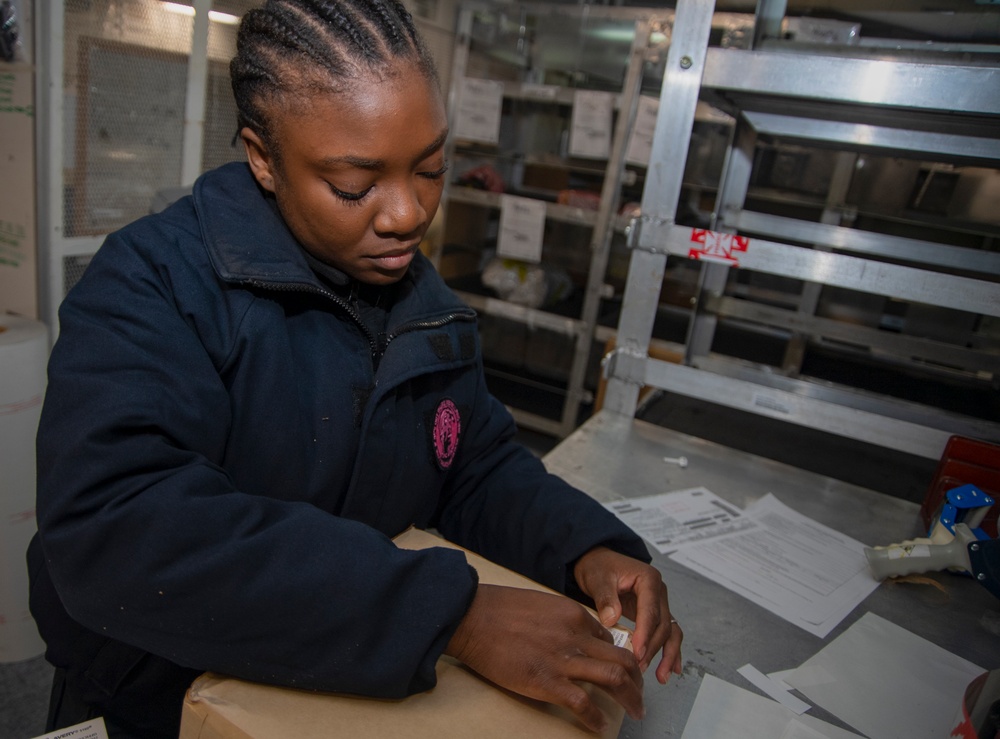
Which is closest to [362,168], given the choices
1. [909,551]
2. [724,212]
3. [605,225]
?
[909,551]

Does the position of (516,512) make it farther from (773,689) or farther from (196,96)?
(196,96)

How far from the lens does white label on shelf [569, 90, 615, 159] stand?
2.88 m

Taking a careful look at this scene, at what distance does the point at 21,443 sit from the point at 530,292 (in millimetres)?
2154

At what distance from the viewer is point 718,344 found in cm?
272

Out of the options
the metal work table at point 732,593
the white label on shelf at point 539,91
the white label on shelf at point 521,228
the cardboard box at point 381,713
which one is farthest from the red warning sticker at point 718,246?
the white label on shelf at point 539,91

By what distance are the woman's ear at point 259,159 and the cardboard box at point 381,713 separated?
48 centimetres

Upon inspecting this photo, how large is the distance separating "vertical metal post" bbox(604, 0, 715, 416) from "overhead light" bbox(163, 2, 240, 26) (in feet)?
4.23

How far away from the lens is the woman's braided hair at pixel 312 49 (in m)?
0.64

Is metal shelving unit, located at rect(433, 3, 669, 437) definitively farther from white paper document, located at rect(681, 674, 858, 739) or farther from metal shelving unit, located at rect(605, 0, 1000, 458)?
white paper document, located at rect(681, 674, 858, 739)

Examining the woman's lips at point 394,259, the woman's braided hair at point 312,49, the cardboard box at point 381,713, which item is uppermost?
the woman's braided hair at point 312,49

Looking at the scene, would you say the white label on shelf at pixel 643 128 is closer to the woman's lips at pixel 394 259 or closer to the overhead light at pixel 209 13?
the overhead light at pixel 209 13

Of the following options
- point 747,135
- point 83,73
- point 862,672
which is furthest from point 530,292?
point 862,672

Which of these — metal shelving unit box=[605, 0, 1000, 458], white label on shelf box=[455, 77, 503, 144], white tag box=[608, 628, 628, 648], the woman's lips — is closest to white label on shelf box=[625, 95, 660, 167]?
white label on shelf box=[455, 77, 503, 144]

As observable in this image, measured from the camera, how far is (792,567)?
104cm
